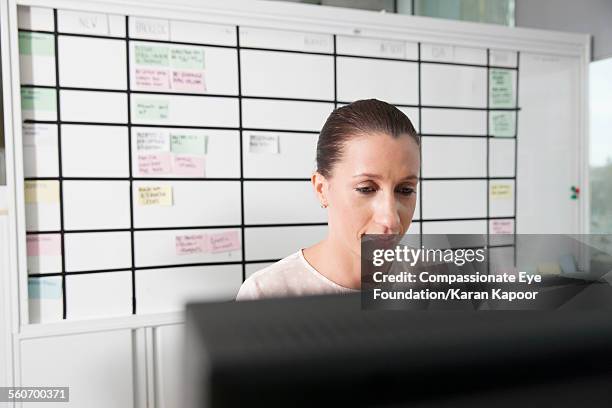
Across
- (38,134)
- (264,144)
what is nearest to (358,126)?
(264,144)

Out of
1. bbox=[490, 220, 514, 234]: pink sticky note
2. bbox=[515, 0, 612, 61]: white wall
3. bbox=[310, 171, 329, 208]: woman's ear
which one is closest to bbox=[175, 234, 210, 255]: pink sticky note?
bbox=[310, 171, 329, 208]: woman's ear

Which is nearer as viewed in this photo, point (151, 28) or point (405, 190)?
point (405, 190)

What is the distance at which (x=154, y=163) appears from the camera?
226 centimetres

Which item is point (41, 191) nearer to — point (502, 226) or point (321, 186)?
point (321, 186)

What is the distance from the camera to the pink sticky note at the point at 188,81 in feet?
7.48

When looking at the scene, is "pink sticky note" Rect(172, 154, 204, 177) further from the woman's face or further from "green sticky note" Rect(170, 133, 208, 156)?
the woman's face

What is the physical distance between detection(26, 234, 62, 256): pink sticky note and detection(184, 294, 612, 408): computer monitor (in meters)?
2.03

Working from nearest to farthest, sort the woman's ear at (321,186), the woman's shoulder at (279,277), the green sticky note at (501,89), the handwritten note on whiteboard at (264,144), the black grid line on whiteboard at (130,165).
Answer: the woman's shoulder at (279,277) → the woman's ear at (321,186) → the black grid line on whiteboard at (130,165) → the handwritten note on whiteboard at (264,144) → the green sticky note at (501,89)

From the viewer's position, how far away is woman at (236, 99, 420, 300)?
1.23 metres

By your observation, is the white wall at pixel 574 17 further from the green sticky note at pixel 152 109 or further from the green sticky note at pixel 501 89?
the green sticky note at pixel 152 109

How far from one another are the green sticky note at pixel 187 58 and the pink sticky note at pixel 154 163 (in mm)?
389

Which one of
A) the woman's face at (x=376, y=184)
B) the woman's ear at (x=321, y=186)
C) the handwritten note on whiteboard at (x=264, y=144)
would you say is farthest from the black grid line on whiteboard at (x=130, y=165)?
the woman's face at (x=376, y=184)

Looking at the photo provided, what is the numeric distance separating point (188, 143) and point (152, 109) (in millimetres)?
205

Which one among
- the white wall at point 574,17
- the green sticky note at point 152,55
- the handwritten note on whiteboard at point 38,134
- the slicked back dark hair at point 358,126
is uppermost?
the white wall at point 574,17
